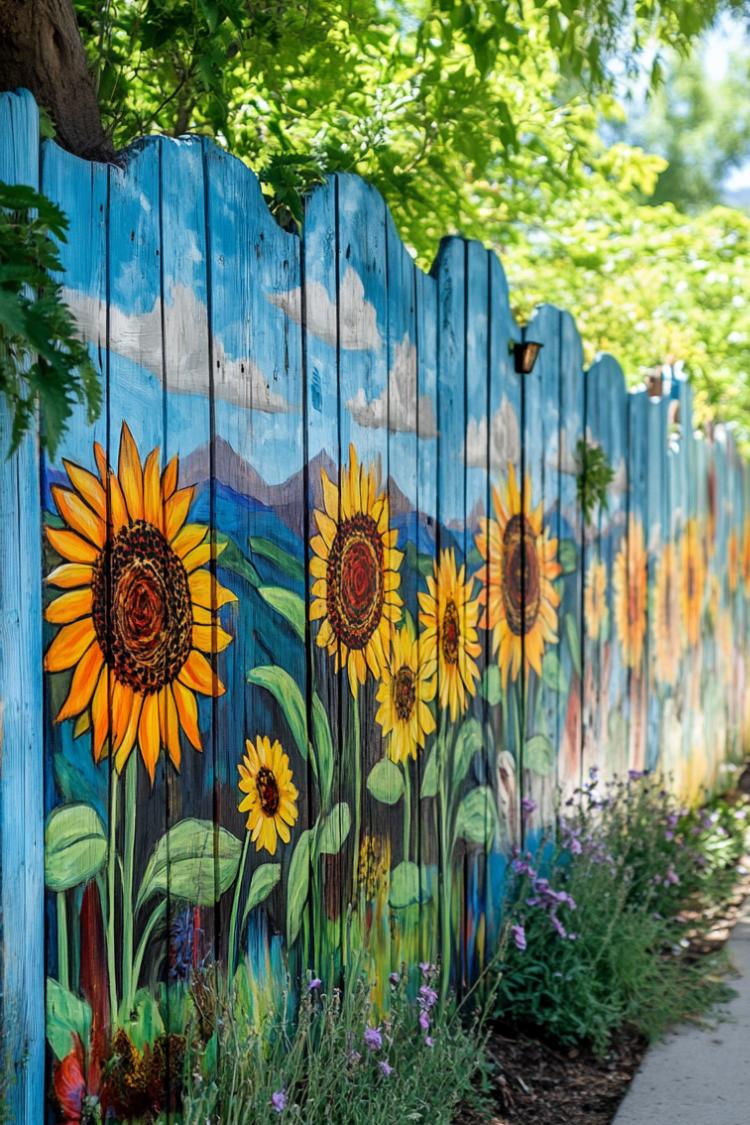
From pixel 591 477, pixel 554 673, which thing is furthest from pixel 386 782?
pixel 591 477

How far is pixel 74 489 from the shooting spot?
2.54m

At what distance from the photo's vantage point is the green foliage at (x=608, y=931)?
434 cm

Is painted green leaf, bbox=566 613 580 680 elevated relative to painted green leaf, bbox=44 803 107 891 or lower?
elevated

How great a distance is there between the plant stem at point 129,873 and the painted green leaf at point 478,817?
5.57 ft

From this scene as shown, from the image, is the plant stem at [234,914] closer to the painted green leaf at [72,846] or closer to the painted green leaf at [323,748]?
the painted green leaf at [323,748]

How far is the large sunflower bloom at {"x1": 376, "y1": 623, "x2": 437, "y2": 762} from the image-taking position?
12.3ft

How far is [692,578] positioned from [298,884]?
5106 millimetres

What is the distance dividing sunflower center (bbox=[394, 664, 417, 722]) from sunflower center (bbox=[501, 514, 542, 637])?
0.80m

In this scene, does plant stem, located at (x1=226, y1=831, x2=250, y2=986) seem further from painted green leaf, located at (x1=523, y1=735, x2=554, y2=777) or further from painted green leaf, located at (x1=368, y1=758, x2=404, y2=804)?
painted green leaf, located at (x1=523, y1=735, x2=554, y2=777)

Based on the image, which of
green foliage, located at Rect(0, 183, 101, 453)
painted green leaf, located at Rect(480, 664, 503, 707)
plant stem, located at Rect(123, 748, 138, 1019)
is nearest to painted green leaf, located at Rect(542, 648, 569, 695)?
painted green leaf, located at Rect(480, 664, 503, 707)

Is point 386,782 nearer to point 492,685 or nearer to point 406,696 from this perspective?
point 406,696

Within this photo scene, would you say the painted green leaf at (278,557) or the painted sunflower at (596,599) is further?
the painted sunflower at (596,599)

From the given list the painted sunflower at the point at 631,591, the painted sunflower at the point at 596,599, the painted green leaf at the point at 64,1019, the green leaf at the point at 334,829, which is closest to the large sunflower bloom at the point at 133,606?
the painted green leaf at the point at 64,1019

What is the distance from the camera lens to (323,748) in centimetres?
343
